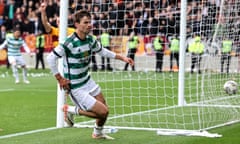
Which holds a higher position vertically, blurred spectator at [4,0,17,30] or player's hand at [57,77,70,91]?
blurred spectator at [4,0,17,30]

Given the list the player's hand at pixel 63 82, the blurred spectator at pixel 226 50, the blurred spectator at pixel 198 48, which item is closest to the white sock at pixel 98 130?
the player's hand at pixel 63 82

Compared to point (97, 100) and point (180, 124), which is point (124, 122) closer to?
point (180, 124)

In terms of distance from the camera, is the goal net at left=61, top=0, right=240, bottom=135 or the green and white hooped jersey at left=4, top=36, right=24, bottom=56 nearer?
the goal net at left=61, top=0, right=240, bottom=135

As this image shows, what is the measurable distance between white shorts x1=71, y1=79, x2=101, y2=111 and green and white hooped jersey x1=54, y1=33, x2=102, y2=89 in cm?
8

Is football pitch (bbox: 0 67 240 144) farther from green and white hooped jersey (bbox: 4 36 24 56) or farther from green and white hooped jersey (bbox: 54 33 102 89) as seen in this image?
green and white hooped jersey (bbox: 4 36 24 56)

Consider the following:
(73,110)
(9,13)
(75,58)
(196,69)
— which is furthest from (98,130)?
(9,13)

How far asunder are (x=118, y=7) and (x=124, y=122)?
259cm

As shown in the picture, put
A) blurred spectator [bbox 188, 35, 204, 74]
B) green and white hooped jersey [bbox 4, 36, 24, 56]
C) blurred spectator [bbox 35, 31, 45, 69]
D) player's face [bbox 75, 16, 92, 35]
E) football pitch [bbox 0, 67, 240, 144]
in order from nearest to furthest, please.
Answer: player's face [bbox 75, 16, 92, 35] < football pitch [bbox 0, 67, 240, 144] < blurred spectator [bbox 188, 35, 204, 74] < green and white hooped jersey [bbox 4, 36, 24, 56] < blurred spectator [bbox 35, 31, 45, 69]

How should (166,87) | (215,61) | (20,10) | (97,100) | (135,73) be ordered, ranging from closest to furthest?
(97,100), (215,61), (166,87), (135,73), (20,10)

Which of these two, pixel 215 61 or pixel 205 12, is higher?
pixel 205 12

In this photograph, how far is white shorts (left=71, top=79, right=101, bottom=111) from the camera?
1005cm

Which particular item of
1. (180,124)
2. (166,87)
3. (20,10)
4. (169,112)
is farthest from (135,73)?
(180,124)

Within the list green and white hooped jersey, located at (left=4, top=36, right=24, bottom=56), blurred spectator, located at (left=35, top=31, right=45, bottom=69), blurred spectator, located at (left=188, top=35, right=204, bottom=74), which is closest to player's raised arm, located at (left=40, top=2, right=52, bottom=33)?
blurred spectator, located at (left=188, top=35, right=204, bottom=74)

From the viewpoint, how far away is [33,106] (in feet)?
51.3
